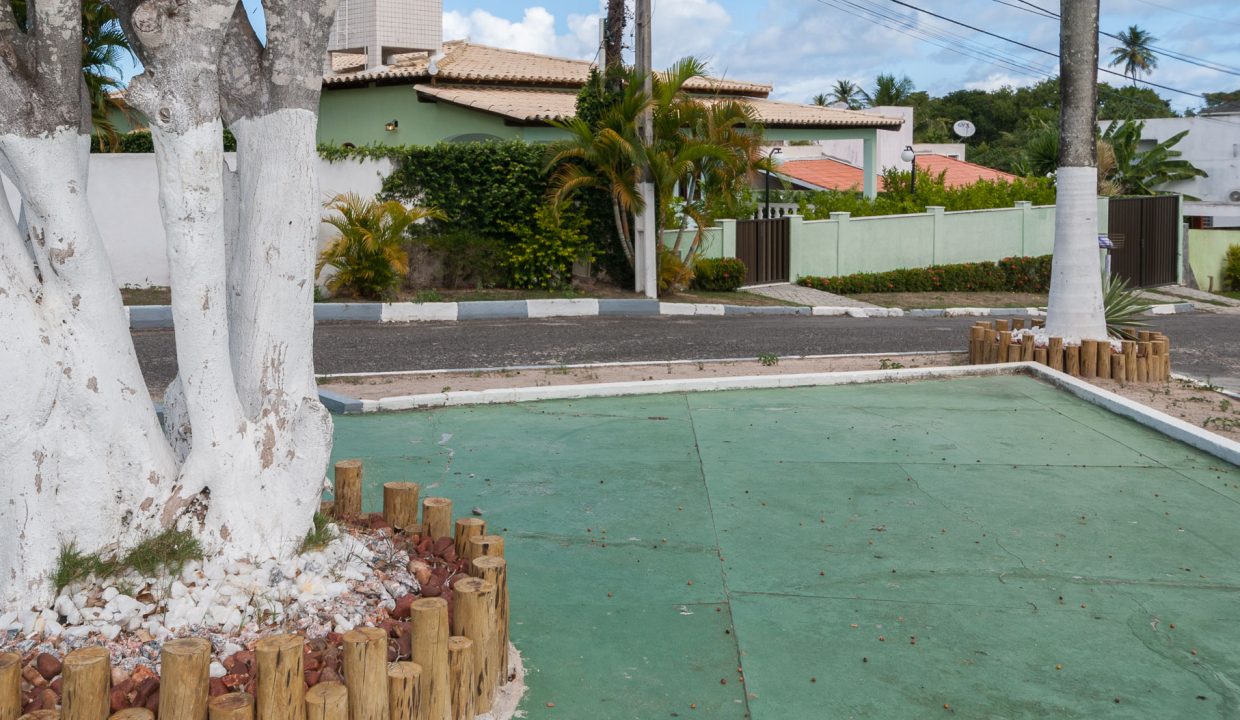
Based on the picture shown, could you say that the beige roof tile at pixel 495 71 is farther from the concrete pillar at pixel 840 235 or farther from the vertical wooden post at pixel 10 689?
the vertical wooden post at pixel 10 689

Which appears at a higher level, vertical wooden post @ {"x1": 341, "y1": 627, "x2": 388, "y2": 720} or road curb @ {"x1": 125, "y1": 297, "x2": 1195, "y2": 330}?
road curb @ {"x1": 125, "y1": 297, "x2": 1195, "y2": 330}

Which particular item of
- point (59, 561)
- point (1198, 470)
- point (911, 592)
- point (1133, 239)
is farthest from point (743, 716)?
point (1133, 239)

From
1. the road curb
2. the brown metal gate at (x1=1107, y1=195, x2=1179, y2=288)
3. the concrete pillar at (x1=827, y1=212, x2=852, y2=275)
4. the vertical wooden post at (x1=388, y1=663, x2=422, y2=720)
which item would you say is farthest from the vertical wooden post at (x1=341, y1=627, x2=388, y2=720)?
the brown metal gate at (x1=1107, y1=195, x2=1179, y2=288)

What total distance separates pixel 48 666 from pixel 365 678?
0.93 m

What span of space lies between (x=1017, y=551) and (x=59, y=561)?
4064 mm

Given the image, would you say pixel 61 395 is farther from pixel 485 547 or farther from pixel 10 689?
pixel 485 547

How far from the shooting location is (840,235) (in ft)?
85.9

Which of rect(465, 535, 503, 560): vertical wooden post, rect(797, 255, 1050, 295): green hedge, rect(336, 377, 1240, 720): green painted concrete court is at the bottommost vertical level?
rect(336, 377, 1240, 720): green painted concrete court

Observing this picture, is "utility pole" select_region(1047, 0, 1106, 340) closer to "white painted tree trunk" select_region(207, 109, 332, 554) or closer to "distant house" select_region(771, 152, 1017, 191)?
Answer: "white painted tree trunk" select_region(207, 109, 332, 554)

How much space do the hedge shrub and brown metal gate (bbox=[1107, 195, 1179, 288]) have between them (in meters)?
10.8

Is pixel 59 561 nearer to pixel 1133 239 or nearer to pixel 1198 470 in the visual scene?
pixel 1198 470

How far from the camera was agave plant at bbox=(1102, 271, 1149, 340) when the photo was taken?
12008mm

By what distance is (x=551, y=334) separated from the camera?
15.5 m

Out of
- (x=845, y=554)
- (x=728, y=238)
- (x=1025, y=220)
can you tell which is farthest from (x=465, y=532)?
(x=1025, y=220)
